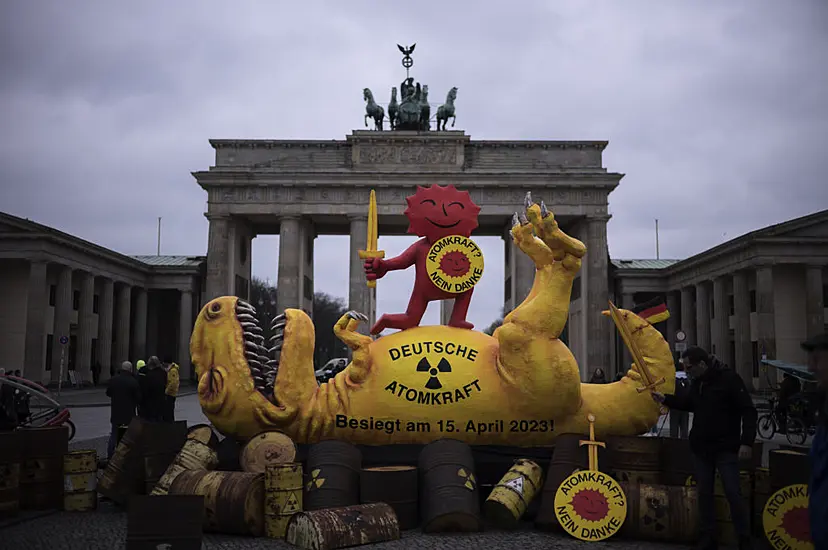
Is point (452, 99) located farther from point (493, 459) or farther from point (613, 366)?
point (493, 459)

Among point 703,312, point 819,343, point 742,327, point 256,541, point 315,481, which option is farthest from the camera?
point 703,312

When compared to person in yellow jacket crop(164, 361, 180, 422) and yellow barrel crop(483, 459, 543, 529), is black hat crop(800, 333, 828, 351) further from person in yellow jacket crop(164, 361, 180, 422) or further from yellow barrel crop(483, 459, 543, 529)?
person in yellow jacket crop(164, 361, 180, 422)

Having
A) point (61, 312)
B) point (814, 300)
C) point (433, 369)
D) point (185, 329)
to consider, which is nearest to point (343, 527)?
point (433, 369)

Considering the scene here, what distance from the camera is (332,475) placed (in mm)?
6867

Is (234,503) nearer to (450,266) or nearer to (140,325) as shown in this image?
(450,266)

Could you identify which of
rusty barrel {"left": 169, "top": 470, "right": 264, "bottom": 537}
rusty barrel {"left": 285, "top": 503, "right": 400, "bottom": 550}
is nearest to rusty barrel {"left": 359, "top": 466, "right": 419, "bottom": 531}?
rusty barrel {"left": 285, "top": 503, "right": 400, "bottom": 550}

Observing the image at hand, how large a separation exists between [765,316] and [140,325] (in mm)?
37738

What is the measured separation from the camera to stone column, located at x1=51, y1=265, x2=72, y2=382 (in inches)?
1532

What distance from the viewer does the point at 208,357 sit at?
759 centimetres

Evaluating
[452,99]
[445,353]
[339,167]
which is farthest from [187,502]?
[452,99]

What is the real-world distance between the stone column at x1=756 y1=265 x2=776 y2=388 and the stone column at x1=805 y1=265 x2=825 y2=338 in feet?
5.28

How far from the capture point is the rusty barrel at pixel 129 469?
A: 781 centimetres

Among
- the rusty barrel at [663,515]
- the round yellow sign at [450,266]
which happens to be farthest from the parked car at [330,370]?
the rusty barrel at [663,515]

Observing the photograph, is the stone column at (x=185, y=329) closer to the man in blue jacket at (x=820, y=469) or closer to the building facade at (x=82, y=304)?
the building facade at (x=82, y=304)
